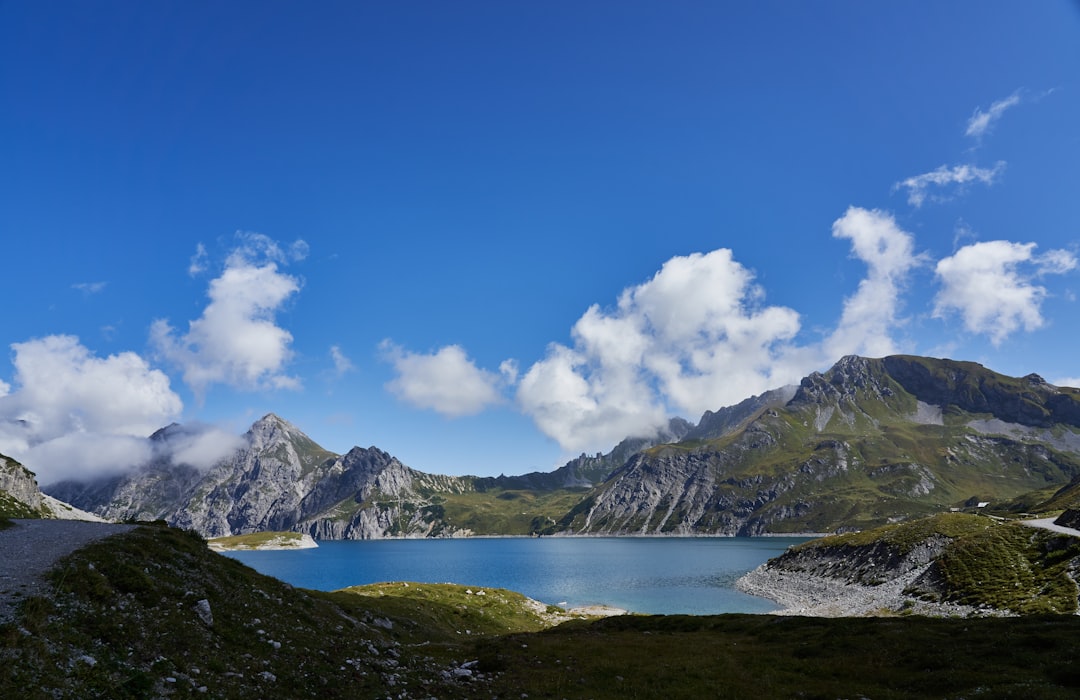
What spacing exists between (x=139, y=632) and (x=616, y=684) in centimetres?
2240

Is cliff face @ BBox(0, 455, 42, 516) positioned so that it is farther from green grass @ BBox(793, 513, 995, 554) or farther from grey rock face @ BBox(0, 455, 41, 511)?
green grass @ BBox(793, 513, 995, 554)

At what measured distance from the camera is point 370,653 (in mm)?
26953

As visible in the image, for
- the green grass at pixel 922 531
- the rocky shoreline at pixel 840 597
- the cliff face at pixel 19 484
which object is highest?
the cliff face at pixel 19 484

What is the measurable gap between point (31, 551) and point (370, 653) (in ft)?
54.7

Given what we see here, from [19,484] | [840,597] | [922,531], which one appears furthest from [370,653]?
[19,484]

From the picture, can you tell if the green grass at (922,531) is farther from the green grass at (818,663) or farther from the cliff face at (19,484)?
the cliff face at (19,484)

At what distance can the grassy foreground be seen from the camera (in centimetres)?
1584

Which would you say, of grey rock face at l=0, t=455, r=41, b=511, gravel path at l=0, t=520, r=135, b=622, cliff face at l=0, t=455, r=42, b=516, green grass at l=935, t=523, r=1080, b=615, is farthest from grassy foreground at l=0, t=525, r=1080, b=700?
grey rock face at l=0, t=455, r=41, b=511

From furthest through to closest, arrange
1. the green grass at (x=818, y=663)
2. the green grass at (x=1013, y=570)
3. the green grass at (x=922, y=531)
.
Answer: the green grass at (x=922, y=531) → the green grass at (x=1013, y=570) → the green grass at (x=818, y=663)

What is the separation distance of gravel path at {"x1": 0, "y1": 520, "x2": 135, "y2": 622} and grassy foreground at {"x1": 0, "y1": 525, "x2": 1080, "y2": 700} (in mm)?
726

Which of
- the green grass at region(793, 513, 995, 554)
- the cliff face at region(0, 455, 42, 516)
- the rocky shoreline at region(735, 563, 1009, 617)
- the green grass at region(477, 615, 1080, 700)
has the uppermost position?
the cliff face at region(0, 455, 42, 516)

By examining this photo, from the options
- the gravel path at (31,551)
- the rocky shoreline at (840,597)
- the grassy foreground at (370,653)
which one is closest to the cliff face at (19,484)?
the gravel path at (31,551)

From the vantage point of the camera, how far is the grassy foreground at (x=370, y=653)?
624 inches

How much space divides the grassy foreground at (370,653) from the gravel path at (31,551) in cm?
73
